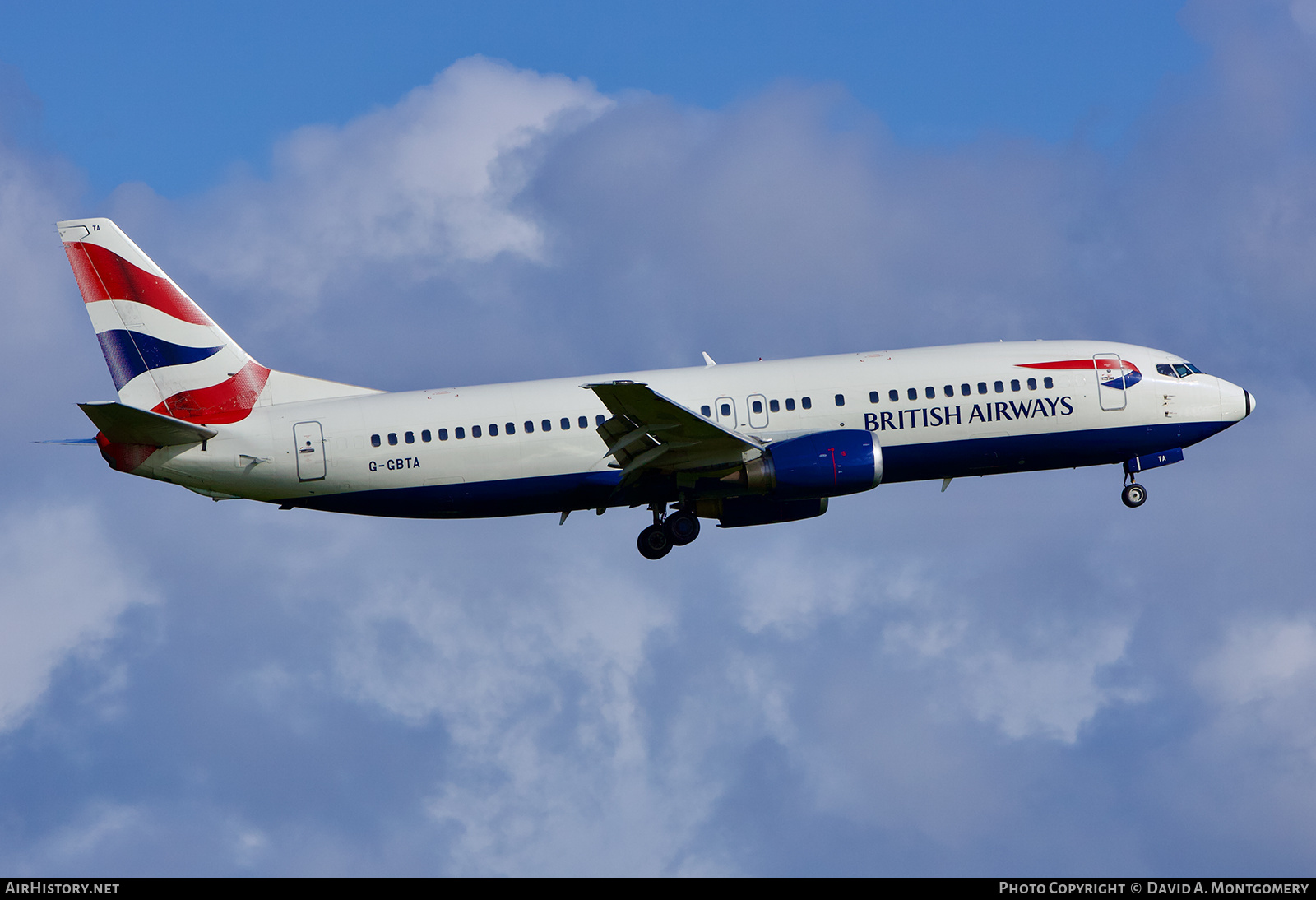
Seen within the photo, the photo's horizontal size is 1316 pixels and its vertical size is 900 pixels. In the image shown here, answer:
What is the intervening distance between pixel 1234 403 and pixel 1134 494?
450 cm

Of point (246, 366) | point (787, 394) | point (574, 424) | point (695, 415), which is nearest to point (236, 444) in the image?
point (246, 366)

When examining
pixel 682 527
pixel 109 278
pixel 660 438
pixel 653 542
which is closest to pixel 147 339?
pixel 109 278

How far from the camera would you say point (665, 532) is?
47469mm

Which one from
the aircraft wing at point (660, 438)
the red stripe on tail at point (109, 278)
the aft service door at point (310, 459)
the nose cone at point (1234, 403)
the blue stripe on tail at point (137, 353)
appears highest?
the red stripe on tail at point (109, 278)

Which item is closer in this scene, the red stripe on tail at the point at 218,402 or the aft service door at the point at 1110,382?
the red stripe on tail at the point at 218,402

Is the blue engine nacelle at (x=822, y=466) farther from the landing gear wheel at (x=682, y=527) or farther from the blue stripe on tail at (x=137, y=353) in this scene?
the blue stripe on tail at (x=137, y=353)

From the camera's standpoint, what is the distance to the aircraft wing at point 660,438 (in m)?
42.2

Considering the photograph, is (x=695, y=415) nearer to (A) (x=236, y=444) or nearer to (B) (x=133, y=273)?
(A) (x=236, y=444)

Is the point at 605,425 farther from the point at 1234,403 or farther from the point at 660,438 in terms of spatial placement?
the point at 1234,403

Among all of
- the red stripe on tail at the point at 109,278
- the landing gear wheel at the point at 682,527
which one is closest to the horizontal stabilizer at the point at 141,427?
the red stripe on tail at the point at 109,278

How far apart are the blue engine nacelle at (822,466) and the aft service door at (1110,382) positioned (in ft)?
27.1

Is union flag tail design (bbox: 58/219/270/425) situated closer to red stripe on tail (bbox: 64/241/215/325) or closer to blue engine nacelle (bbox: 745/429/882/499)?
red stripe on tail (bbox: 64/241/215/325)

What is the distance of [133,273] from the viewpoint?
154 ft

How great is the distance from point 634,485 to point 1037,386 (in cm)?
1303
